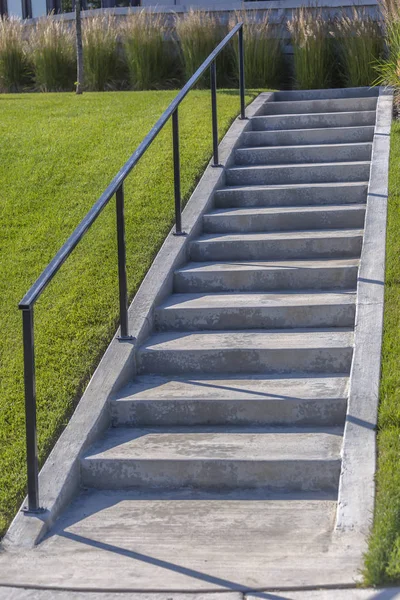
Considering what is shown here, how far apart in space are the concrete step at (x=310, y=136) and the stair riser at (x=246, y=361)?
150 inches

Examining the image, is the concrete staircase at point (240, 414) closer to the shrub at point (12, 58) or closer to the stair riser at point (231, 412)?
the stair riser at point (231, 412)

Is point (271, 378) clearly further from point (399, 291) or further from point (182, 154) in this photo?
point (182, 154)

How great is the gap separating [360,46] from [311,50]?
66cm

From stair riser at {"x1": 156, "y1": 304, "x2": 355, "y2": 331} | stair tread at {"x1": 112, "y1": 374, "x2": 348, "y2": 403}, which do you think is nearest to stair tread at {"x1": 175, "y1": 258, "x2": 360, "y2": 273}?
stair riser at {"x1": 156, "y1": 304, "x2": 355, "y2": 331}

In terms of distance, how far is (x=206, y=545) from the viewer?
454cm

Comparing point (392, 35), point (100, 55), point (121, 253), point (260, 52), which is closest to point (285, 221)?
point (121, 253)

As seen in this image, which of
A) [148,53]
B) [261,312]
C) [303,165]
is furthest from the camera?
[148,53]

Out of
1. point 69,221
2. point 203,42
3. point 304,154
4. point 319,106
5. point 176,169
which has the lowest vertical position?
point 69,221

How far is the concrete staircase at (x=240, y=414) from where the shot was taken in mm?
4465

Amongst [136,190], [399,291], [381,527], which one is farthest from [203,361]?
[136,190]

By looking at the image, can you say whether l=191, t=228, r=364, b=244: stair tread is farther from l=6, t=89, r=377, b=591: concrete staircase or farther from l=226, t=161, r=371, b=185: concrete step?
l=226, t=161, r=371, b=185: concrete step

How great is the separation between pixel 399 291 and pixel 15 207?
3784 mm

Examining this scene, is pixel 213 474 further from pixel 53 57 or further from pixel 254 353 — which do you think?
pixel 53 57

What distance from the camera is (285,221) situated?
7652 millimetres
